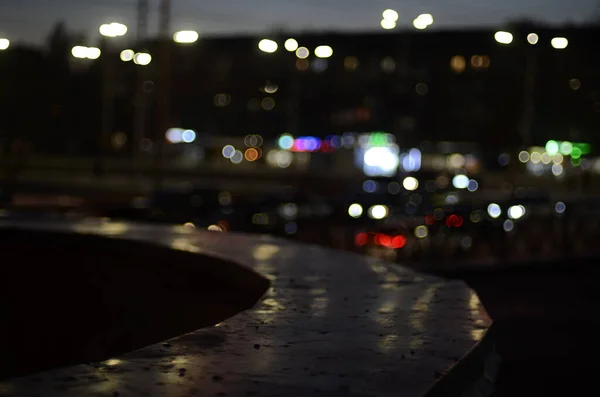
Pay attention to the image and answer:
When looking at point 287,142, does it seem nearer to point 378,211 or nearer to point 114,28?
point 114,28

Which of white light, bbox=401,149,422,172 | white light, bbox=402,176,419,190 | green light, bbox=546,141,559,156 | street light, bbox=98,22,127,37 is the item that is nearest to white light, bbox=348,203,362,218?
white light, bbox=402,176,419,190

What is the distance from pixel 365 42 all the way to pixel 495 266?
208 ft

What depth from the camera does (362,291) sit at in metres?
10.0

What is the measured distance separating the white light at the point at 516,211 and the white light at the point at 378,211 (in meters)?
4.38

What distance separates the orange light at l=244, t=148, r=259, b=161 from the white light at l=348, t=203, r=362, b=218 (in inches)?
2097

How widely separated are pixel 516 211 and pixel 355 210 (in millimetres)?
6144

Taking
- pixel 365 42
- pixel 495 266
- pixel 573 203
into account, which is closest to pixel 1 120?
pixel 365 42

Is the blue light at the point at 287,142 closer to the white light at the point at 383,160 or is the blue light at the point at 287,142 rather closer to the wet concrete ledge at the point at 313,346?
the white light at the point at 383,160

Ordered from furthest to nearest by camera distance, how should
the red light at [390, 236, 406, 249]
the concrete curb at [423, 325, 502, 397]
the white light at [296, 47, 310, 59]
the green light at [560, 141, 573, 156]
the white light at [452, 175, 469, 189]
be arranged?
the white light at [296, 47, 310, 59], the green light at [560, 141, 573, 156], the white light at [452, 175, 469, 189], the red light at [390, 236, 406, 249], the concrete curb at [423, 325, 502, 397]

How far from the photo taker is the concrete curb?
19.9ft

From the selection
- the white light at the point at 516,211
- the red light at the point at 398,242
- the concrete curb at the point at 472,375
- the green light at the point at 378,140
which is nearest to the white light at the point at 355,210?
the white light at the point at 516,211

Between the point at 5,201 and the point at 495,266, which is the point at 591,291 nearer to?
the point at 495,266

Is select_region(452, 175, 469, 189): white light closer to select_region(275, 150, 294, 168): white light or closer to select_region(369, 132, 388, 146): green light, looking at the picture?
select_region(369, 132, 388, 146): green light

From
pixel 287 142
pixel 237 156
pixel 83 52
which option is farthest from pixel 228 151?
pixel 83 52
